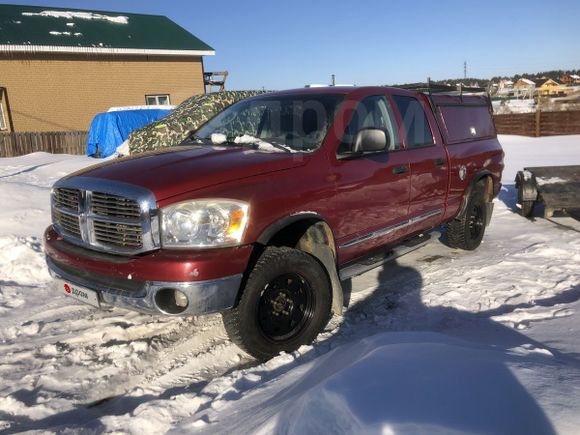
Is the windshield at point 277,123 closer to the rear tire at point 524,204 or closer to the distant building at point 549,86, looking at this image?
the rear tire at point 524,204

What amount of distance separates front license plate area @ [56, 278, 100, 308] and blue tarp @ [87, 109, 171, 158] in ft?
46.3

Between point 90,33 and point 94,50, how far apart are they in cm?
145

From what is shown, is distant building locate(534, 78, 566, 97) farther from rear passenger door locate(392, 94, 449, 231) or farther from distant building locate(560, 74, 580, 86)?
rear passenger door locate(392, 94, 449, 231)

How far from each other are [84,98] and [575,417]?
22207mm

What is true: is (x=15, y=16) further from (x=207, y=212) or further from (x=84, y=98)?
(x=207, y=212)

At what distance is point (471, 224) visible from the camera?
6066 mm

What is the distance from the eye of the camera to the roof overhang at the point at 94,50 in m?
18.7

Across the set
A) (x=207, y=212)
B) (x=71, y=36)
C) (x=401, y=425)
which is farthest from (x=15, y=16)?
(x=401, y=425)

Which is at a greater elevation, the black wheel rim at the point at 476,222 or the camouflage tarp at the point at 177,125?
the camouflage tarp at the point at 177,125

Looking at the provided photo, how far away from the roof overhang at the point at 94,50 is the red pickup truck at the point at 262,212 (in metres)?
17.7

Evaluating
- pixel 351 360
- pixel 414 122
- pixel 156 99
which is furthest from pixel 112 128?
pixel 351 360

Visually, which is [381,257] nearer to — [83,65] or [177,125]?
[177,125]

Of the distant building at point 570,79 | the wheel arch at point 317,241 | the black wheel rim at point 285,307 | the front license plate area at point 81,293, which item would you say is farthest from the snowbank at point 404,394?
the distant building at point 570,79

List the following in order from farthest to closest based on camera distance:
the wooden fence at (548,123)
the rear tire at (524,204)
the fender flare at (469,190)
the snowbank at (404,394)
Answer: the wooden fence at (548,123) → the rear tire at (524,204) → the fender flare at (469,190) → the snowbank at (404,394)
